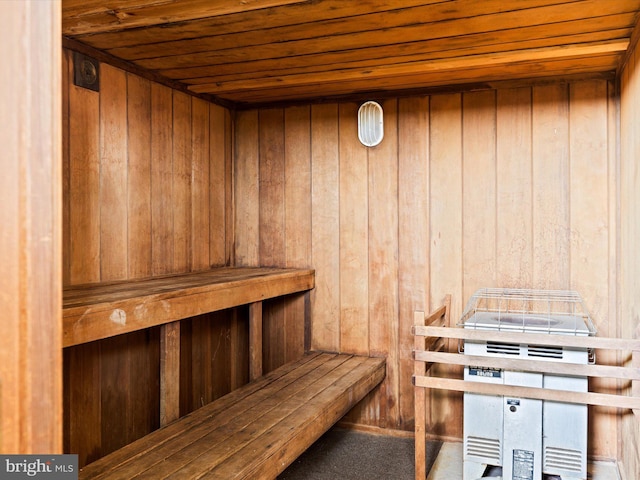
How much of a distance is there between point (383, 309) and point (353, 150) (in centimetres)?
92

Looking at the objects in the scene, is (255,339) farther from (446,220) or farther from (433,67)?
(433,67)

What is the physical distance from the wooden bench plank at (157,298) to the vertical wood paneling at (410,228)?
605mm

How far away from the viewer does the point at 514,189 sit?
8.84 feet

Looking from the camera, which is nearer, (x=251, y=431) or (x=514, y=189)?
(x=251, y=431)

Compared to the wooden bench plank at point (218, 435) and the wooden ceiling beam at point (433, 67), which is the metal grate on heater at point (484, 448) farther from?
the wooden ceiling beam at point (433, 67)

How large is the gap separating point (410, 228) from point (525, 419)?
1.13 metres

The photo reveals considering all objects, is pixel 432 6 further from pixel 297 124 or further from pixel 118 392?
pixel 118 392

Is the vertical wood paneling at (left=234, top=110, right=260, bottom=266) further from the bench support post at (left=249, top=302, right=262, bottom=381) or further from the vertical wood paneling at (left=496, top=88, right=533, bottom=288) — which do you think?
the vertical wood paneling at (left=496, top=88, right=533, bottom=288)

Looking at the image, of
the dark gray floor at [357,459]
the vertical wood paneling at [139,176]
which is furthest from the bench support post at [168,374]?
the dark gray floor at [357,459]

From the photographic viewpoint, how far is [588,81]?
2.56 meters

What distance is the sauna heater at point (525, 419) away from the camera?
6.94 feet

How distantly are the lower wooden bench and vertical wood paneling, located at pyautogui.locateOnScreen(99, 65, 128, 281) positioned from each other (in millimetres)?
779

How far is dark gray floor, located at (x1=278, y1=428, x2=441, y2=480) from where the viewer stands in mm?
2453

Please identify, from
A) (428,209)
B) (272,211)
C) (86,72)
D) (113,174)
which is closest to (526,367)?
(428,209)
